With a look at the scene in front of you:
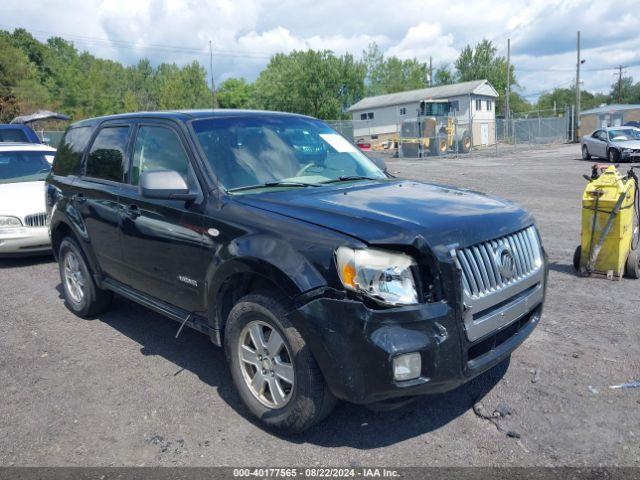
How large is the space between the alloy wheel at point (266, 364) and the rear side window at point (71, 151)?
3.01 metres

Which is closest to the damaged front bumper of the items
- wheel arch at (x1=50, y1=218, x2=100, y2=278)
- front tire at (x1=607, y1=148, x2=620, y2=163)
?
wheel arch at (x1=50, y1=218, x2=100, y2=278)

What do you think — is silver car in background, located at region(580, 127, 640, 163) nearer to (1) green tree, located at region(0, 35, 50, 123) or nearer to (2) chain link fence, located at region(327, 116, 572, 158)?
(2) chain link fence, located at region(327, 116, 572, 158)

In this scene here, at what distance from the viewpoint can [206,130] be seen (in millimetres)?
4156

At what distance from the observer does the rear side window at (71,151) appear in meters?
5.48

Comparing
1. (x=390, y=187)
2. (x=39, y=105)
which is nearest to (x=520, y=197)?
(x=390, y=187)

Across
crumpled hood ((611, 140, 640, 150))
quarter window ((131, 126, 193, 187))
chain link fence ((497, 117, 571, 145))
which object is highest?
quarter window ((131, 126, 193, 187))

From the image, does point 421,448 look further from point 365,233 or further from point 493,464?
point 365,233

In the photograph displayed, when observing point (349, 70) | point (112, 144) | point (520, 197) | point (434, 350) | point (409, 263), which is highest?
point (349, 70)

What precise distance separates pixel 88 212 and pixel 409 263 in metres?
3.37

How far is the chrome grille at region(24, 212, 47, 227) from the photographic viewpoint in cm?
784

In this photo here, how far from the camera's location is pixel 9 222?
777cm

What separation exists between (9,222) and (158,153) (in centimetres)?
453

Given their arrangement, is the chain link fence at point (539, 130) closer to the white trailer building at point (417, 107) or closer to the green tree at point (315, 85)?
the white trailer building at point (417, 107)

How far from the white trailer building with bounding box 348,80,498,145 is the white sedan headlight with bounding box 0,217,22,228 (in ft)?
155
